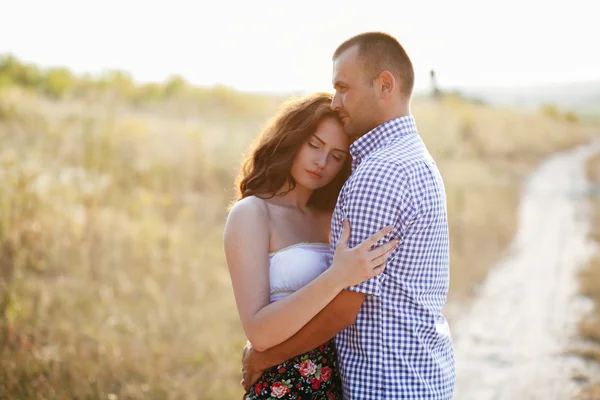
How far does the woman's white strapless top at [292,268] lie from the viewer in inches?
88.3

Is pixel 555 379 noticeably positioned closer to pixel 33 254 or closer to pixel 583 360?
pixel 583 360

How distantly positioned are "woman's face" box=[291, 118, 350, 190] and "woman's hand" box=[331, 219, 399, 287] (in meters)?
0.53

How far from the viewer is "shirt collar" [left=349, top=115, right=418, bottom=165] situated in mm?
2164

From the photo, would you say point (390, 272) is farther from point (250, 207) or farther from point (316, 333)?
point (250, 207)

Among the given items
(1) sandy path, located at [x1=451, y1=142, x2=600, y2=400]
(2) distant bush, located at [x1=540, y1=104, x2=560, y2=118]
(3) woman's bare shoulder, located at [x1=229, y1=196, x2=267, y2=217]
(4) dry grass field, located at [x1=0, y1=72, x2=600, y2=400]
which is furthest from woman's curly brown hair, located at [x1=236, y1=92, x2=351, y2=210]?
(2) distant bush, located at [x1=540, y1=104, x2=560, y2=118]

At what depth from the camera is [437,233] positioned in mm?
2088

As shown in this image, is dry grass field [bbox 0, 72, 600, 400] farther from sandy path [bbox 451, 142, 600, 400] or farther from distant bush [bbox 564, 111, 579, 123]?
distant bush [bbox 564, 111, 579, 123]

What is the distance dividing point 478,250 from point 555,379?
3.90 m

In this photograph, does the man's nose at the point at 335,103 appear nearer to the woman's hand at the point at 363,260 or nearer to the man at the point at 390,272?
the man at the point at 390,272

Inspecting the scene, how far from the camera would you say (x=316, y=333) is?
2070 mm

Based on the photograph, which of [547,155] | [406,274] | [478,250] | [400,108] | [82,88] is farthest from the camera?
[547,155]

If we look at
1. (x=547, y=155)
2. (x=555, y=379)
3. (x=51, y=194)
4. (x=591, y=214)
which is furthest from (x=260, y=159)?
(x=547, y=155)

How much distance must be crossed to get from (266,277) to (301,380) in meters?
0.39

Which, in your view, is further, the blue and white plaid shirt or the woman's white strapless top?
the woman's white strapless top
